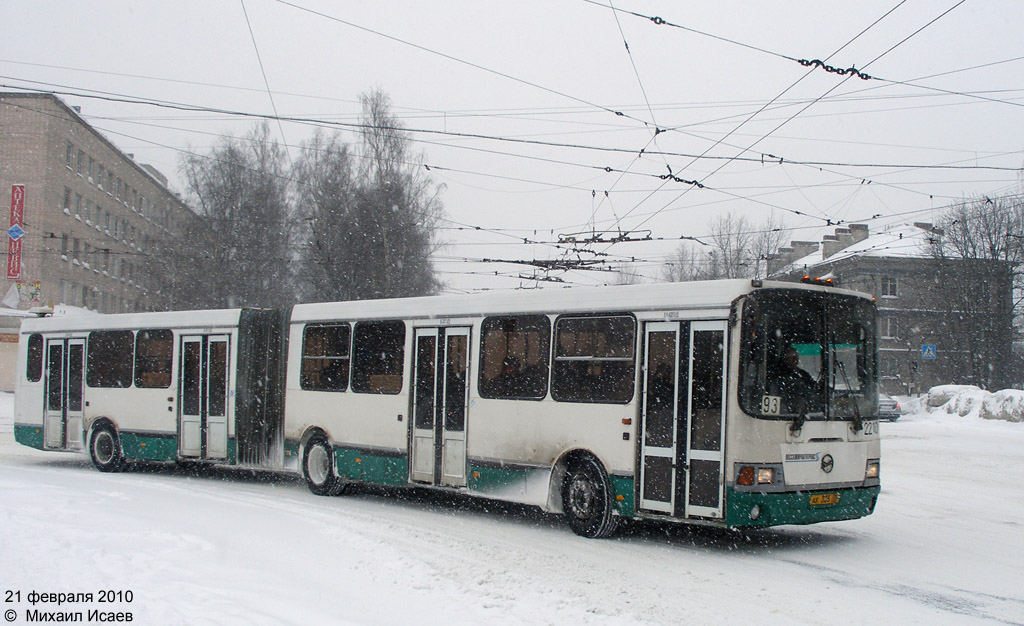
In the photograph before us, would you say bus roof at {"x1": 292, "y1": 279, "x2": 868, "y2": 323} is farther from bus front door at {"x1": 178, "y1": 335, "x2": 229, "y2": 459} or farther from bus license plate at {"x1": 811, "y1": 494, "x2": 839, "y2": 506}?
bus front door at {"x1": 178, "y1": 335, "x2": 229, "y2": 459}

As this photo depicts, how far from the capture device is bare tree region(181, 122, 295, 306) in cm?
4762

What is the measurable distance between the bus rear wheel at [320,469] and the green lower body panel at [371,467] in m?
0.18

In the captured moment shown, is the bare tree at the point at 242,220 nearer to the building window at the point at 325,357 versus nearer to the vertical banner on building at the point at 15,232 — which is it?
the vertical banner on building at the point at 15,232

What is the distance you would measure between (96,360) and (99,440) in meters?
1.52

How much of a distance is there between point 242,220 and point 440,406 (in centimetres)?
3862

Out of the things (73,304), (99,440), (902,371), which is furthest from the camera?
(902,371)

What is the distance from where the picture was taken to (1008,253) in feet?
160

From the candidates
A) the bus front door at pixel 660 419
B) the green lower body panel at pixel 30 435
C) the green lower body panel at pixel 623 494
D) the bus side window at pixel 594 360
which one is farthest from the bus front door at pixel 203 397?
the bus front door at pixel 660 419

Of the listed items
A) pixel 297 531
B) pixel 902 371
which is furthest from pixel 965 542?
pixel 902 371

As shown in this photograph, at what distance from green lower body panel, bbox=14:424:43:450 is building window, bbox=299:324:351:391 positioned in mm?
7104

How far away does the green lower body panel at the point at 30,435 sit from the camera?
18906mm

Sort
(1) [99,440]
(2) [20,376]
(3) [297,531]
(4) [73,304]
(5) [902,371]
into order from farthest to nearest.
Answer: (5) [902,371], (4) [73,304], (2) [20,376], (1) [99,440], (3) [297,531]

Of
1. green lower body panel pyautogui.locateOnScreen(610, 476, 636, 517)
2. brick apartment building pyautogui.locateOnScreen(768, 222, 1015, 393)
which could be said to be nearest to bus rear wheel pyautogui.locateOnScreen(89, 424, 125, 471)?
green lower body panel pyautogui.locateOnScreen(610, 476, 636, 517)

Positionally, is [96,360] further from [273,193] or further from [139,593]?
[273,193]
